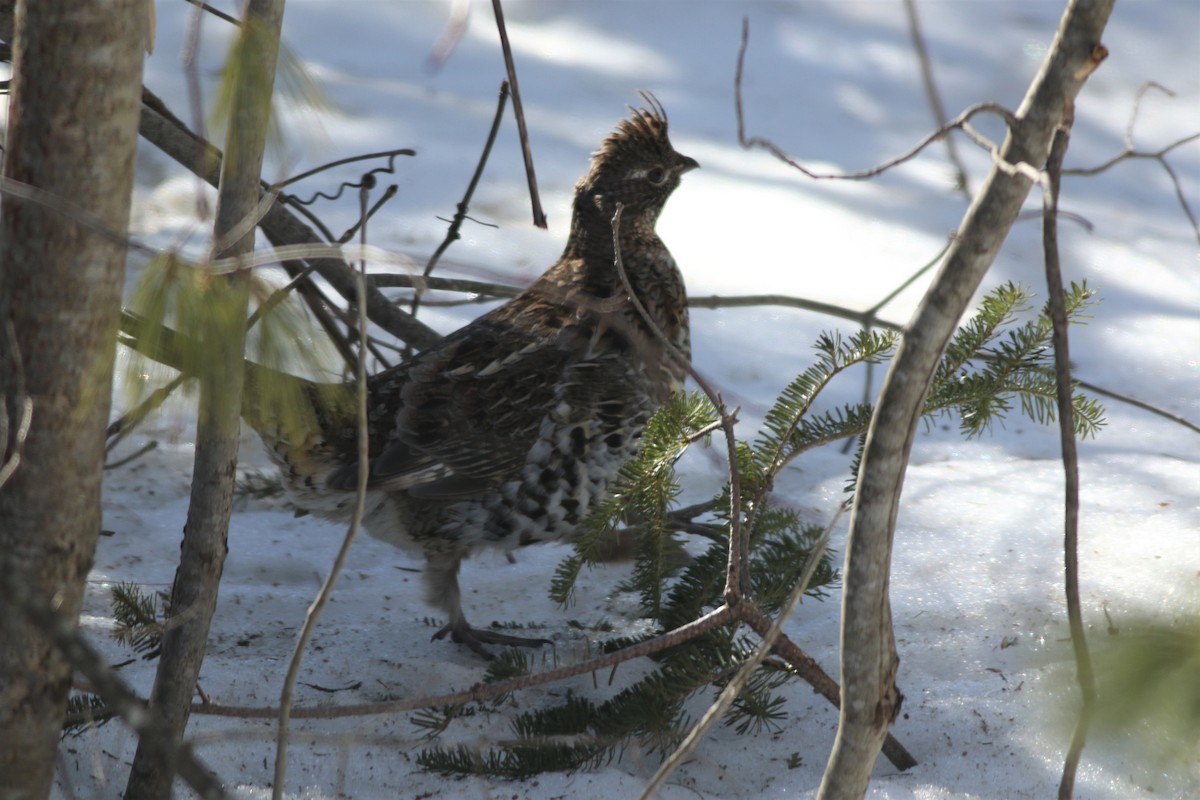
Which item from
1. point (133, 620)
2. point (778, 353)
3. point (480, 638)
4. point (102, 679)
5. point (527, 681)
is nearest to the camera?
point (102, 679)

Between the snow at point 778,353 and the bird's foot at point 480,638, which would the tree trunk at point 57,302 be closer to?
the snow at point 778,353

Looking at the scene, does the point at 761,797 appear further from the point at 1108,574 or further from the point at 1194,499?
the point at 1194,499

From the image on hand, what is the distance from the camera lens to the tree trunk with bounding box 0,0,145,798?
4.37 feet

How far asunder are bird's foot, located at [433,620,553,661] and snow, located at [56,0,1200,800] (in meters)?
0.05

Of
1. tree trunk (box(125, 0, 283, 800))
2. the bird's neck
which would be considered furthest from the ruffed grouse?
tree trunk (box(125, 0, 283, 800))

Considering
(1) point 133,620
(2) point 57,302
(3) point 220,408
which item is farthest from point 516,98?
(1) point 133,620

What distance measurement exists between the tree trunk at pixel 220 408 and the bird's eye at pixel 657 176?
1846mm

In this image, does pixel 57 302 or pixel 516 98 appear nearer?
pixel 57 302

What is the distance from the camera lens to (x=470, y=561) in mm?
3723

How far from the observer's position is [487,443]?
3070 millimetres

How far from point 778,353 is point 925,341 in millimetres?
3463

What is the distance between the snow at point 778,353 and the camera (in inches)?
90.7

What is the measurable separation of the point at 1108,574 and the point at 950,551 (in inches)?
16.6

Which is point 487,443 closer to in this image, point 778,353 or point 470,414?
point 470,414
